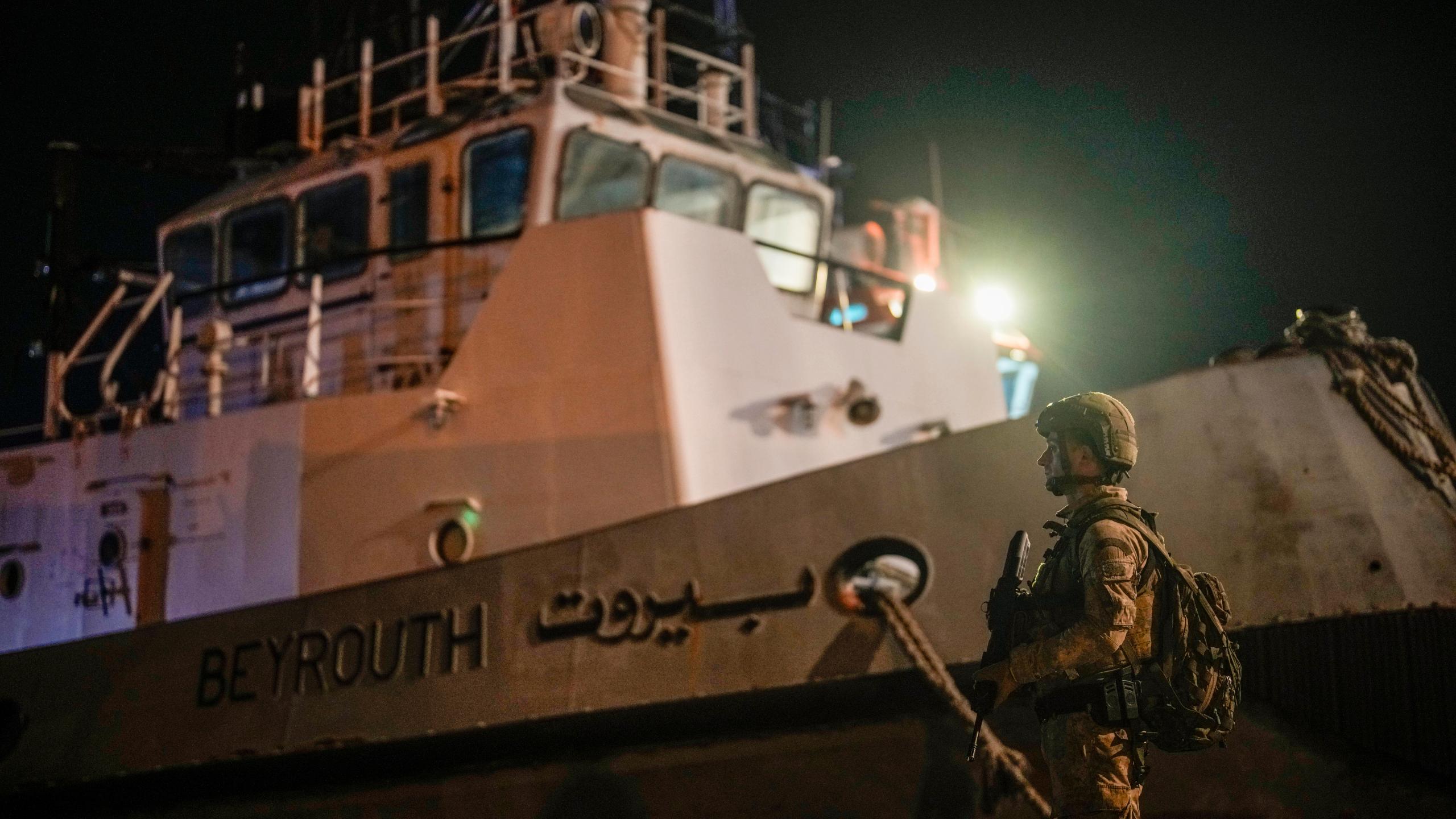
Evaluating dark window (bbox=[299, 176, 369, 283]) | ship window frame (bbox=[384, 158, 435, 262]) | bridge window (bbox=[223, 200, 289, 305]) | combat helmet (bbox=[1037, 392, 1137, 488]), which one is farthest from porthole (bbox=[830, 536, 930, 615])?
bridge window (bbox=[223, 200, 289, 305])

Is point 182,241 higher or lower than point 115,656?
higher

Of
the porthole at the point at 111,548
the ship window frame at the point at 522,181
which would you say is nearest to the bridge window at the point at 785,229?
the ship window frame at the point at 522,181

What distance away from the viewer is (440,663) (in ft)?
15.5

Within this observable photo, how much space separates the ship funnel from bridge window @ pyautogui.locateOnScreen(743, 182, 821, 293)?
961 mm

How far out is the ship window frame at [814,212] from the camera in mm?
6977

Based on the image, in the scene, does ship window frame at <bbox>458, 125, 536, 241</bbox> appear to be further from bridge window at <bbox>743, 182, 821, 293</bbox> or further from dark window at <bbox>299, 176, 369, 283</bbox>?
bridge window at <bbox>743, 182, 821, 293</bbox>

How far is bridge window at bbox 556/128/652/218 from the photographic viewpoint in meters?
6.21

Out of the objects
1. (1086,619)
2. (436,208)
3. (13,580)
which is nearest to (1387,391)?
(1086,619)

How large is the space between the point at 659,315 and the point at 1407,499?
281cm

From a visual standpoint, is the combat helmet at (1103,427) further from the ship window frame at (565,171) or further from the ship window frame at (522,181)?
the ship window frame at (522,181)

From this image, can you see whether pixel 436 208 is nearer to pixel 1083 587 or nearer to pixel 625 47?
pixel 625 47

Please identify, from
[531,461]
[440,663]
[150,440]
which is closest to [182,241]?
[150,440]

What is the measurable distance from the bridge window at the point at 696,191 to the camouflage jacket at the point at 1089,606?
4.11m

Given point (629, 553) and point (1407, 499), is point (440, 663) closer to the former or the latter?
point (629, 553)
